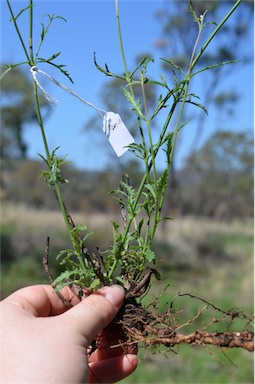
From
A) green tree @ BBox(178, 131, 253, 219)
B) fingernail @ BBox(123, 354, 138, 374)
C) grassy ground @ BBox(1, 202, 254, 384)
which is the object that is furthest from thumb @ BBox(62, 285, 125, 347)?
green tree @ BBox(178, 131, 253, 219)

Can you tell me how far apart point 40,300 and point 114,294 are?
0.13m

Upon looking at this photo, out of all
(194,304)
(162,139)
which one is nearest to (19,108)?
(194,304)

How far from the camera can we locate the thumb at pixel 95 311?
0.81 meters

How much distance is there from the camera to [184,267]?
8766 mm

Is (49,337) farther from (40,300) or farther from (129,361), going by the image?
(129,361)

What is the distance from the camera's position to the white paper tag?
3.11ft

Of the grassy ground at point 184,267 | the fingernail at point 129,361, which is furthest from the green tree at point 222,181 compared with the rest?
the fingernail at point 129,361

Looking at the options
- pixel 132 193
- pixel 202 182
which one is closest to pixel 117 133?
pixel 132 193

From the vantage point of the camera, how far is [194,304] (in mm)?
5262

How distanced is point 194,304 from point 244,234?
588 cm

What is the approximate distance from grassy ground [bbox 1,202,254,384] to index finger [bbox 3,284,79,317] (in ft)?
10.5

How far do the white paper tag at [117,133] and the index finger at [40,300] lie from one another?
0.28 metres

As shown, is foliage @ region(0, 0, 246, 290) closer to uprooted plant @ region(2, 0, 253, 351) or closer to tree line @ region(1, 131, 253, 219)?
uprooted plant @ region(2, 0, 253, 351)

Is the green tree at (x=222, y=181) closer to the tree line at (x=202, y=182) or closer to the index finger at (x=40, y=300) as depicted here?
the tree line at (x=202, y=182)
